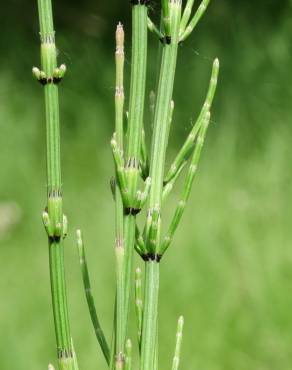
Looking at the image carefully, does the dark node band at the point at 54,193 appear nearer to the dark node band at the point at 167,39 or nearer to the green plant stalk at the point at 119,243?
the green plant stalk at the point at 119,243

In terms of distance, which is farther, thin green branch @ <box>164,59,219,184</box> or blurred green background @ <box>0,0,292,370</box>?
blurred green background @ <box>0,0,292,370</box>

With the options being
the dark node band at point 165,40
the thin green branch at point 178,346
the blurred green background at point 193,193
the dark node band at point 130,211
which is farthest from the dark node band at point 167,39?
the blurred green background at point 193,193

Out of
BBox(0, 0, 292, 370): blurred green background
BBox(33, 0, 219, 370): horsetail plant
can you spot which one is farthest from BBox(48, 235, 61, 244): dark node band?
BBox(0, 0, 292, 370): blurred green background

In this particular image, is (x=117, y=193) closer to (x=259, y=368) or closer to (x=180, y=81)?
(x=259, y=368)

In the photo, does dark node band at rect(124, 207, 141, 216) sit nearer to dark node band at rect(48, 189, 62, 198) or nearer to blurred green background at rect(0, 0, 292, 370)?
dark node band at rect(48, 189, 62, 198)

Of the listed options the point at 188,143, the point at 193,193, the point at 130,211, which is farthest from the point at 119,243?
the point at 193,193

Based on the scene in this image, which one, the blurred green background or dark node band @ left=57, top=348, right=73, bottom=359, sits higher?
the blurred green background

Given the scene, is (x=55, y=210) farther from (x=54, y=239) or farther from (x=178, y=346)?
(x=178, y=346)

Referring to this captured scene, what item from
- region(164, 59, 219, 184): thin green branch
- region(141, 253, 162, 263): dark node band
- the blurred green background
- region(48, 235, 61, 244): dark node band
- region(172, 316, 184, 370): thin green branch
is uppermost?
the blurred green background
